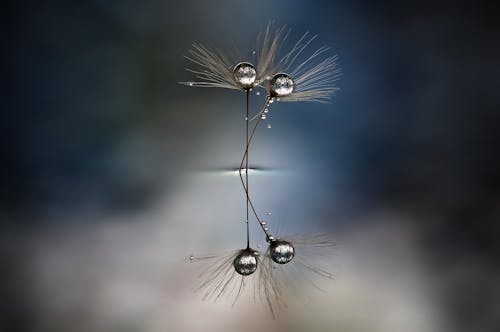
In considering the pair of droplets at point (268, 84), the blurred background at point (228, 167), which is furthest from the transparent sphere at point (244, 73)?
the blurred background at point (228, 167)

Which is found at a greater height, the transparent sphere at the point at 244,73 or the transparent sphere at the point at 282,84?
the transparent sphere at the point at 244,73

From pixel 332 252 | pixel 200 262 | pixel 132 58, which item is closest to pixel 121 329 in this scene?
pixel 200 262

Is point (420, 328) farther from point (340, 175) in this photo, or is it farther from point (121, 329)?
point (121, 329)

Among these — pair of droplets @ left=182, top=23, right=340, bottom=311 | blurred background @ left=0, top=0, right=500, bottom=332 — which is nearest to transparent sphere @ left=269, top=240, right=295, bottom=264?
pair of droplets @ left=182, top=23, right=340, bottom=311

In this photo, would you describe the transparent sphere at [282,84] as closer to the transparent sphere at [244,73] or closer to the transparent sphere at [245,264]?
the transparent sphere at [244,73]

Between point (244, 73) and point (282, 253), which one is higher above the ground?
point (244, 73)

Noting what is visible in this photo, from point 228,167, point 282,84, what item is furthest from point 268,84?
point 228,167

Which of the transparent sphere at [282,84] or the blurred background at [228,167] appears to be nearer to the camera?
the transparent sphere at [282,84]

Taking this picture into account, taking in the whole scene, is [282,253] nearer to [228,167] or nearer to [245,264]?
[245,264]
